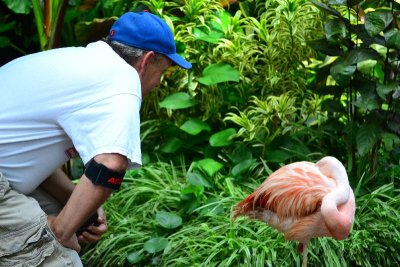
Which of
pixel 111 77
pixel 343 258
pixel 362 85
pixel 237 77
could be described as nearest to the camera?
pixel 111 77

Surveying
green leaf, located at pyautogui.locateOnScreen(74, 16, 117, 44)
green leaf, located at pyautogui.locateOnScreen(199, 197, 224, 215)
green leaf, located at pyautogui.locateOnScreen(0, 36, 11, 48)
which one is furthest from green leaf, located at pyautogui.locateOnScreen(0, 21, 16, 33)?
green leaf, located at pyautogui.locateOnScreen(199, 197, 224, 215)

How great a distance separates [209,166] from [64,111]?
198cm

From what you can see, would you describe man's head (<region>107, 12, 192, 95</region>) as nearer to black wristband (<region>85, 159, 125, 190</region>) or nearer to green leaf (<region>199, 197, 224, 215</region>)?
black wristband (<region>85, 159, 125, 190</region>)

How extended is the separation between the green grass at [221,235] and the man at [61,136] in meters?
1.10

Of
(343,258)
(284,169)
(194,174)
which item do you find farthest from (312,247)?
(194,174)

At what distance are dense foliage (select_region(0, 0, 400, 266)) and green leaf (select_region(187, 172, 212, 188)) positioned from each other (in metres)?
0.01

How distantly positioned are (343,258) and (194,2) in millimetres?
2186

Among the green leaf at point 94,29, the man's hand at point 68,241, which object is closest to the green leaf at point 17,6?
the green leaf at point 94,29

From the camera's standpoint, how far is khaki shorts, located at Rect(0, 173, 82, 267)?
3305 millimetres

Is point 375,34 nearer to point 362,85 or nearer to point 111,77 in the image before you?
point 362,85

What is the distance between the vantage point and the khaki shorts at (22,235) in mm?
3305

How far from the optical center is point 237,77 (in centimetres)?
531

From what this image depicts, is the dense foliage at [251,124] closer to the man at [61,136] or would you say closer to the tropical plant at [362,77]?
the tropical plant at [362,77]

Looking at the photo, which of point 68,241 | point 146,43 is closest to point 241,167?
point 146,43
